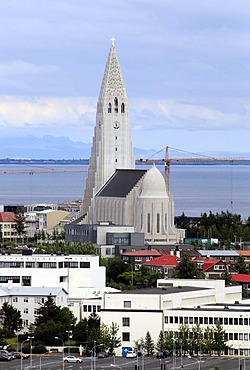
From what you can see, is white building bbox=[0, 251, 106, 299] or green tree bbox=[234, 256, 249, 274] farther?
green tree bbox=[234, 256, 249, 274]

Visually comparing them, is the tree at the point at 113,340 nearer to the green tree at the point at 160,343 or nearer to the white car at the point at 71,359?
the green tree at the point at 160,343

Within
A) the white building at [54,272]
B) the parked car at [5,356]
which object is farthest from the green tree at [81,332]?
the white building at [54,272]

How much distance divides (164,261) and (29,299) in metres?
25.0

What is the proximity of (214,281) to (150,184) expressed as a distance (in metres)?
47.1

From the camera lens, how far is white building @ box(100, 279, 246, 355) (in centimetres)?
7881

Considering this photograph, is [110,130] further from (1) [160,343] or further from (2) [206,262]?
(1) [160,343]

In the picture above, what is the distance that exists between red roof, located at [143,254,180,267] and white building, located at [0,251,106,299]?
36.3 feet

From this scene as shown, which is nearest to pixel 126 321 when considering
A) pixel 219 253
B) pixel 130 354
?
pixel 130 354

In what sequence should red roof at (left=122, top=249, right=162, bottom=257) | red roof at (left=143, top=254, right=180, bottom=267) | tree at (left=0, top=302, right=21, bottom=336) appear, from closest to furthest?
tree at (left=0, top=302, right=21, bottom=336), red roof at (left=143, top=254, right=180, bottom=267), red roof at (left=122, top=249, right=162, bottom=257)

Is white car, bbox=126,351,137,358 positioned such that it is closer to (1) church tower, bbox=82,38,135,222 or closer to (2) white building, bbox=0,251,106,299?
(2) white building, bbox=0,251,106,299

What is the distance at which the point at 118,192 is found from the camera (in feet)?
466

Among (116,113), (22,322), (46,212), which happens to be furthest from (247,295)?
(46,212)

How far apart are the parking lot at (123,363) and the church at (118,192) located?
5108 cm

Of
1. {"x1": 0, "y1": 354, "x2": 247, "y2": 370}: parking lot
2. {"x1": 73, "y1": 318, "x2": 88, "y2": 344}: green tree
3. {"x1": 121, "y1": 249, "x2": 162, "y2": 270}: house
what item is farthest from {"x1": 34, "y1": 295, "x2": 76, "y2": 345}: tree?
{"x1": 121, "y1": 249, "x2": 162, "y2": 270}: house
